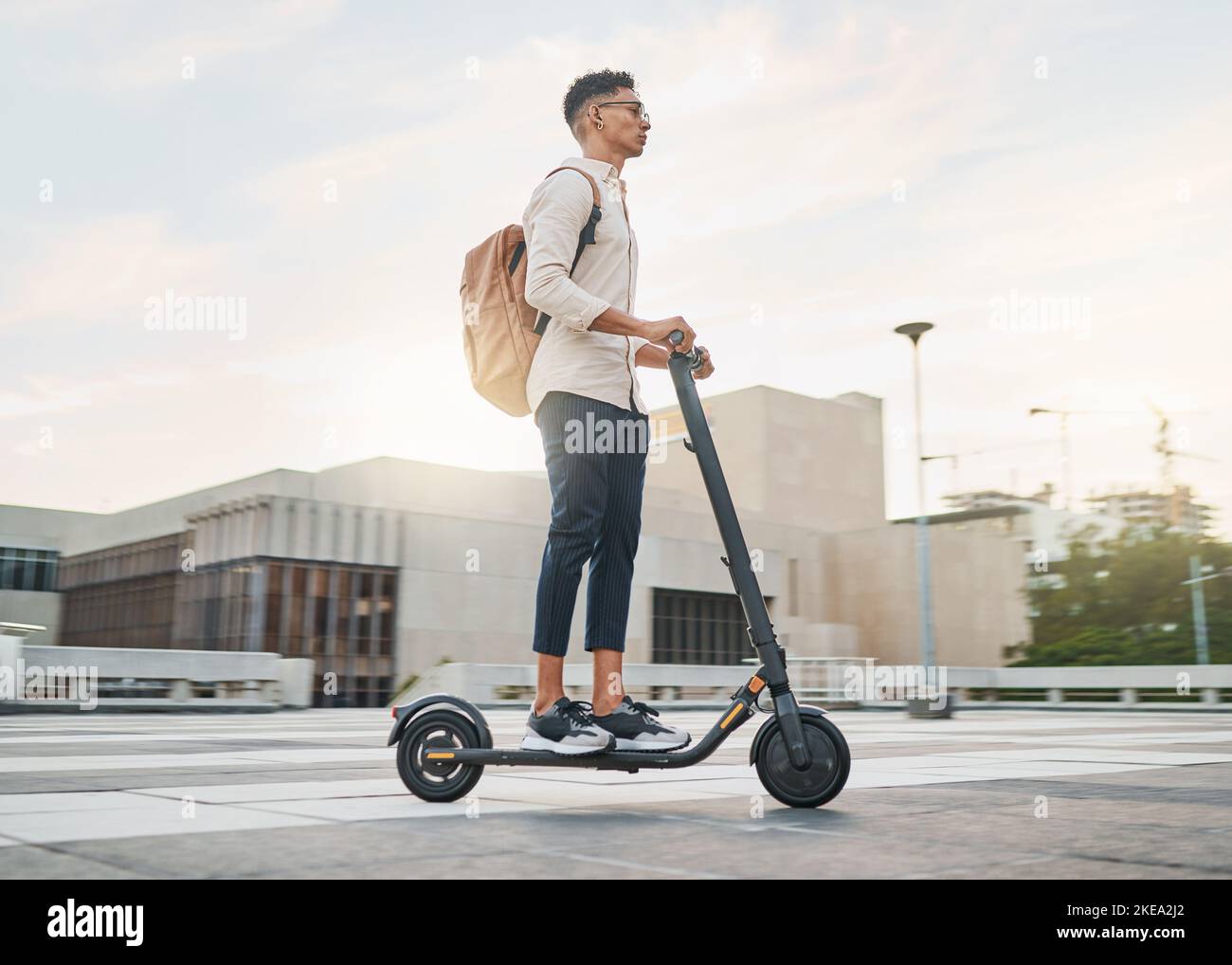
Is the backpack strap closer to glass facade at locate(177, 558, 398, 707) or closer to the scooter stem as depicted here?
the scooter stem

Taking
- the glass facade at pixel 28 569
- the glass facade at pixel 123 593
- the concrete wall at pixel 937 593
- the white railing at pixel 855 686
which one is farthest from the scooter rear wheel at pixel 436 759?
the glass facade at pixel 28 569

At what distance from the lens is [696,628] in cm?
4447

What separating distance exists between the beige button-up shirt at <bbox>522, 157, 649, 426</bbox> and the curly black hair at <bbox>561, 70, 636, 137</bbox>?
0.21m

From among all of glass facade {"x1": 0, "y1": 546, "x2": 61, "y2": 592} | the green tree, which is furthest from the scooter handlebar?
glass facade {"x1": 0, "y1": 546, "x2": 61, "y2": 592}

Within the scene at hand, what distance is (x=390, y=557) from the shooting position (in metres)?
34.7

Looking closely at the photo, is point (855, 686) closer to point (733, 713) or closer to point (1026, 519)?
point (733, 713)

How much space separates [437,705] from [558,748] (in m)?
0.40

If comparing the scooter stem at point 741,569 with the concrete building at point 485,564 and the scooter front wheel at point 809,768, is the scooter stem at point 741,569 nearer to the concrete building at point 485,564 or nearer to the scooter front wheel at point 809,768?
the scooter front wheel at point 809,768

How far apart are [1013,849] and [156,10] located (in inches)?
569

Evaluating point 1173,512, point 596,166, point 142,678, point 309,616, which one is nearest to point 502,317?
point 596,166

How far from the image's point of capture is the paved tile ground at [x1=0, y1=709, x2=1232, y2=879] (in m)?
1.79
